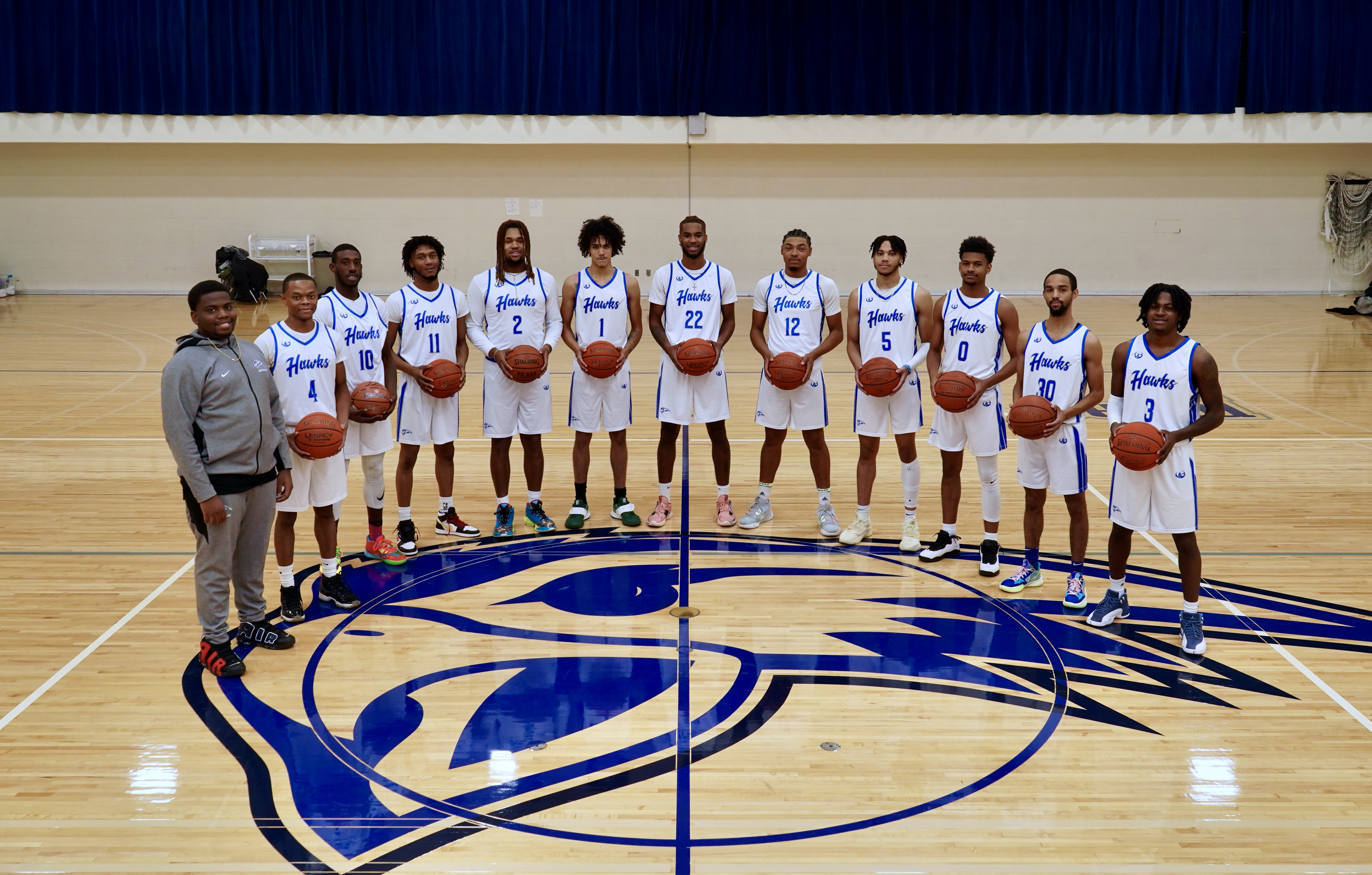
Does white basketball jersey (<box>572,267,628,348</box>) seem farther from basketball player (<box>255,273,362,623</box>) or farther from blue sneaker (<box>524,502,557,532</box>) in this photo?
basketball player (<box>255,273,362,623</box>)

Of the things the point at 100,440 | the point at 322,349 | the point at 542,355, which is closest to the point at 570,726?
the point at 322,349

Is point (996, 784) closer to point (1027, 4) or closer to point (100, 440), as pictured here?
point (100, 440)

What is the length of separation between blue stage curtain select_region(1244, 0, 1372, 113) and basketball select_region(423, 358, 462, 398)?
43.8 feet

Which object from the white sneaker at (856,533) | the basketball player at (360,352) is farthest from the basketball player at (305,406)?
the white sneaker at (856,533)

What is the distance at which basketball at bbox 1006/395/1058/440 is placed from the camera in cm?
499

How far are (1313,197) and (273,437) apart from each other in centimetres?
1620

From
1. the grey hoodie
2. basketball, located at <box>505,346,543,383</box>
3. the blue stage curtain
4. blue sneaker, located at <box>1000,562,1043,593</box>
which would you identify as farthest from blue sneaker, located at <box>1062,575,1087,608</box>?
the blue stage curtain

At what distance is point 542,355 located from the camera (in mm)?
6070

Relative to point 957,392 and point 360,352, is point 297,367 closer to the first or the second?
point 360,352

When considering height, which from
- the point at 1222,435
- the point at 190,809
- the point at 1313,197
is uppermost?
the point at 1313,197

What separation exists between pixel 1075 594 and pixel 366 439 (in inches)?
142

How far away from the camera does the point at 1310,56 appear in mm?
14750

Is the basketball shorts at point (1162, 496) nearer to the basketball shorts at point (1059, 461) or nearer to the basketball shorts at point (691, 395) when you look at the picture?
the basketball shorts at point (1059, 461)

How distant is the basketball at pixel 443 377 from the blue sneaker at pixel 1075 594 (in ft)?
10.8
